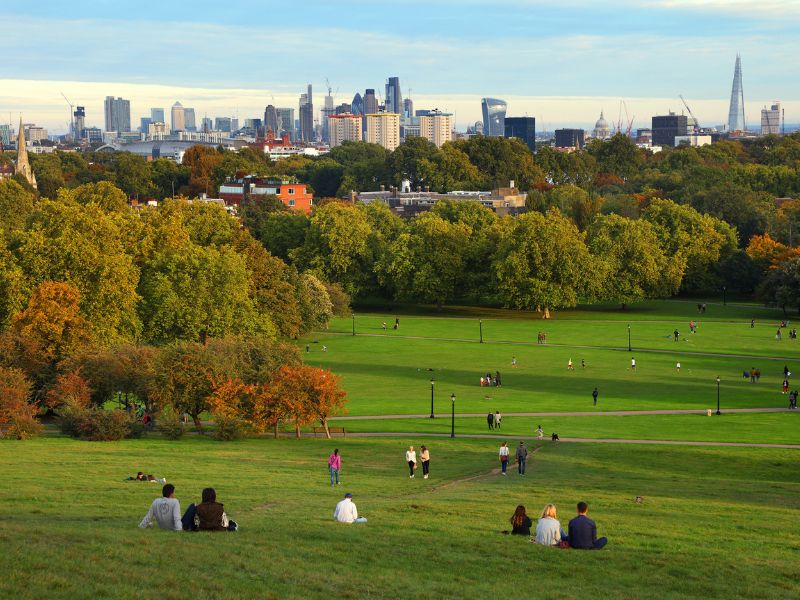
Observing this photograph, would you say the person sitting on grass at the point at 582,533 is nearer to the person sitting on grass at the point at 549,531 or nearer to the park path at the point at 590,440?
the person sitting on grass at the point at 549,531

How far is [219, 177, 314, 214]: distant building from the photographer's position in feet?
520

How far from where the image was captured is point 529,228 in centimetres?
10288

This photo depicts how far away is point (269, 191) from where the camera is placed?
161m

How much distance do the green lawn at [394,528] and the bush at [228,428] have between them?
183 inches

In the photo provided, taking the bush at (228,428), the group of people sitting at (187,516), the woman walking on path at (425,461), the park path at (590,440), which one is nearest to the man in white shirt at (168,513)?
the group of people sitting at (187,516)

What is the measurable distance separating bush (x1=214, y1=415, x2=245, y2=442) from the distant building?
4086 inches

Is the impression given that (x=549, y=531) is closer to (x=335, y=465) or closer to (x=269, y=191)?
(x=335, y=465)

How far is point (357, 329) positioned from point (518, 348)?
1662 cm

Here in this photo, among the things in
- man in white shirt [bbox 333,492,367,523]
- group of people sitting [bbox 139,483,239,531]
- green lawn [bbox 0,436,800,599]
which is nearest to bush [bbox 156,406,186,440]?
green lawn [bbox 0,436,800,599]

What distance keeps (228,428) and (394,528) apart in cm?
2564

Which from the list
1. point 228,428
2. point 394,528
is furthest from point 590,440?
point 394,528

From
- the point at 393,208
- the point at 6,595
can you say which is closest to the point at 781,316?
the point at 393,208

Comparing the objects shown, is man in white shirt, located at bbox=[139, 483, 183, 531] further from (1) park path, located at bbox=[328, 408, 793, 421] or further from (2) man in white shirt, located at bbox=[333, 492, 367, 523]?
(1) park path, located at bbox=[328, 408, 793, 421]

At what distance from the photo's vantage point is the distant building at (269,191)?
159 meters
